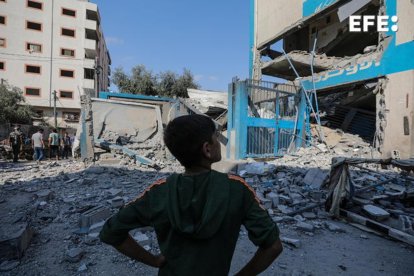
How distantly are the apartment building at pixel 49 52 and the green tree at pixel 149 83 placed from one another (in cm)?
292

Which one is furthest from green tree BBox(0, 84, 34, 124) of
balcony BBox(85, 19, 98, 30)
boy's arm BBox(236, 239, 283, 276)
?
boy's arm BBox(236, 239, 283, 276)

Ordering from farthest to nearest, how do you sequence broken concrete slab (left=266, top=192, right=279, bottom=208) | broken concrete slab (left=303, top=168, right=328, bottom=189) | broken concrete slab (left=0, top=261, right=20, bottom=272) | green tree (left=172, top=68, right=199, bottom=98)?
1. green tree (left=172, top=68, right=199, bottom=98)
2. broken concrete slab (left=303, top=168, right=328, bottom=189)
3. broken concrete slab (left=266, top=192, right=279, bottom=208)
4. broken concrete slab (left=0, top=261, right=20, bottom=272)

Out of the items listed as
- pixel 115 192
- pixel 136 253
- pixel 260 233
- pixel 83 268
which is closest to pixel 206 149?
pixel 260 233

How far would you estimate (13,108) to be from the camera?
23.5 metres

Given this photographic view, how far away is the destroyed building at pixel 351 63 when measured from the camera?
8828 mm

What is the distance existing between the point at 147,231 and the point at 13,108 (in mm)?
25911

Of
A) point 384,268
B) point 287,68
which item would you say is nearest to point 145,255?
point 384,268

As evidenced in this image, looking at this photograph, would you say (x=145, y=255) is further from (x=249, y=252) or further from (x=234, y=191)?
(x=249, y=252)

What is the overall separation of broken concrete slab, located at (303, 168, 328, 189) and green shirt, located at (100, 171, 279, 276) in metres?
4.98

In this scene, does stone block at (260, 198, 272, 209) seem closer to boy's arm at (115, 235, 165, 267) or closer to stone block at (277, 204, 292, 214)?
stone block at (277, 204, 292, 214)

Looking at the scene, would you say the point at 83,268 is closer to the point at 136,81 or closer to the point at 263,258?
the point at 263,258

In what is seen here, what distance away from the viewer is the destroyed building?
883 cm

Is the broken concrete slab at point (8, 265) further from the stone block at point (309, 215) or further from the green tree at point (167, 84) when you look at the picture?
the green tree at point (167, 84)

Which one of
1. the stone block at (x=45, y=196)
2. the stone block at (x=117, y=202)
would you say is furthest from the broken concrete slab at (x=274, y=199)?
the stone block at (x=45, y=196)
